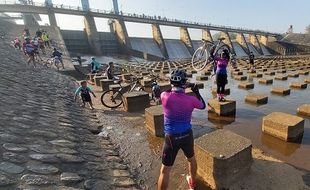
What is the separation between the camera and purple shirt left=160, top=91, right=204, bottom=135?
126 inches

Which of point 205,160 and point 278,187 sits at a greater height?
point 205,160

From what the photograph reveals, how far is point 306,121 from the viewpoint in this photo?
6.03 m

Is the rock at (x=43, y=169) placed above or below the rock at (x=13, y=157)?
below

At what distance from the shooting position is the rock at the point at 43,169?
134 inches

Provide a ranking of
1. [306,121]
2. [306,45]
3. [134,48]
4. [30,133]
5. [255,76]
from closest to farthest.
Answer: [30,133] < [306,121] < [255,76] < [134,48] < [306,45]

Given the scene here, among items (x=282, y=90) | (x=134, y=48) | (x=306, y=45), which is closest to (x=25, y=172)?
(x=282, y=90)

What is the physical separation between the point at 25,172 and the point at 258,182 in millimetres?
3382

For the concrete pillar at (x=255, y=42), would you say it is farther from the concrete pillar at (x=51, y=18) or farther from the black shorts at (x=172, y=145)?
the black shorts at (x=172, y=145)

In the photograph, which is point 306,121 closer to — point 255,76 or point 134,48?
point 255,76

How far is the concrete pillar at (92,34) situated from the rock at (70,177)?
3340cm

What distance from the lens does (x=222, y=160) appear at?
3447mm

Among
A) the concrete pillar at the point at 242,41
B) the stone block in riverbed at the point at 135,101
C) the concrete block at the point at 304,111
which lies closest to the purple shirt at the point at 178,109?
the concrete block at the point at 304,111

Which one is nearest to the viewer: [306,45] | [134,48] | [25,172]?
[25,172]

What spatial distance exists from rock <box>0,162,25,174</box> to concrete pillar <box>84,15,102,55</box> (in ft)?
110
